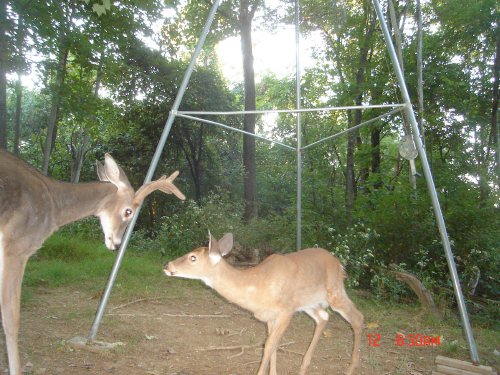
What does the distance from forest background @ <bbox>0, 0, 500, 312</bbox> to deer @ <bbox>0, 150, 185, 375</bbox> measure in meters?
1.66

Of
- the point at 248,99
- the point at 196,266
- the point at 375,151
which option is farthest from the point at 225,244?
the point at 375,151

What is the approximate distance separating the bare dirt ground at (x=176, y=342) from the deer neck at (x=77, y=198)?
1.25m

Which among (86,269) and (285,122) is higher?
(285,122)

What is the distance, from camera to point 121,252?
4.23m

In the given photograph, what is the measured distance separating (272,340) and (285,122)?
18.9 m

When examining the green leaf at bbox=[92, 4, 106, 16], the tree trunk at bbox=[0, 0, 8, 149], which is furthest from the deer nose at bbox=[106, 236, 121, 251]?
the tree trunk at bbox=[0, 0, 8, 149]

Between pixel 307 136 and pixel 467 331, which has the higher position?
pixel 307 136

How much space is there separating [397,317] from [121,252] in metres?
4.11

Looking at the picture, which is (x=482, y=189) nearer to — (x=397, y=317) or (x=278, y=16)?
(x=397, y=317)

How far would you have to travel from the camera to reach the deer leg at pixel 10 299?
334cm

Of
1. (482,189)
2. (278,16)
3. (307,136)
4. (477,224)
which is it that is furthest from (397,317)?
(307,136)

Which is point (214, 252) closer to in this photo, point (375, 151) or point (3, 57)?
point (3, 57)

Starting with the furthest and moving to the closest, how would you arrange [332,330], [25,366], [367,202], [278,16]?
[278,16]
[367,202]
[332,330]
[25,366]

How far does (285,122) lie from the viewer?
866 inches
